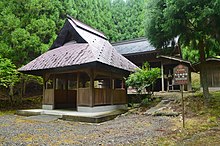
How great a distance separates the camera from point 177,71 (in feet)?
22.8

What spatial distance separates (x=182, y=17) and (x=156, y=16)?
142 centimetres

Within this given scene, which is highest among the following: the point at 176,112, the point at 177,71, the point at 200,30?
the point at 200,30

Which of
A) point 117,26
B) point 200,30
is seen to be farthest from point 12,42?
point 117,26

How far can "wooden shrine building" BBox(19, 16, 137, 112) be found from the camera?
9.27 metres

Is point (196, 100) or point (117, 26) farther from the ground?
point (117, 26)

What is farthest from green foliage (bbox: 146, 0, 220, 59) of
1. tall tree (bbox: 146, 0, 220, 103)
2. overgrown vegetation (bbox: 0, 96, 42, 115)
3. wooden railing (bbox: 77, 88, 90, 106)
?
overgrown vegetation (bbox: 0, 96, 42, 115)

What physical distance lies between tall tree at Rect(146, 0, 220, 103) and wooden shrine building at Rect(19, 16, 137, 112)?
105 inches

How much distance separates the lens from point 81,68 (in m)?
9.45

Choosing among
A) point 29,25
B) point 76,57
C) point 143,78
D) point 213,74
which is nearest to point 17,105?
point 29,25

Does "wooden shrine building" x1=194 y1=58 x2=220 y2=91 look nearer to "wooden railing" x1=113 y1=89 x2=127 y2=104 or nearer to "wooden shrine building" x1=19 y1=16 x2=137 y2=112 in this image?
"wooden railing" x1=113 y1=89 x2=127 y2=104

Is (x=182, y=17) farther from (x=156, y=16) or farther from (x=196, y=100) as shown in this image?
(x=196, y=100)

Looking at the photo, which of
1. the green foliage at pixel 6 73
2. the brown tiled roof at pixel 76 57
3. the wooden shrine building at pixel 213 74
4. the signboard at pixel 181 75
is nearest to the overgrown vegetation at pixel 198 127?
the signboard at pixel 181 75

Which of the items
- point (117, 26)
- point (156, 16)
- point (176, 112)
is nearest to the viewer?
point (176, 112)

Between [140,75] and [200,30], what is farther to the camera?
[140,75]
